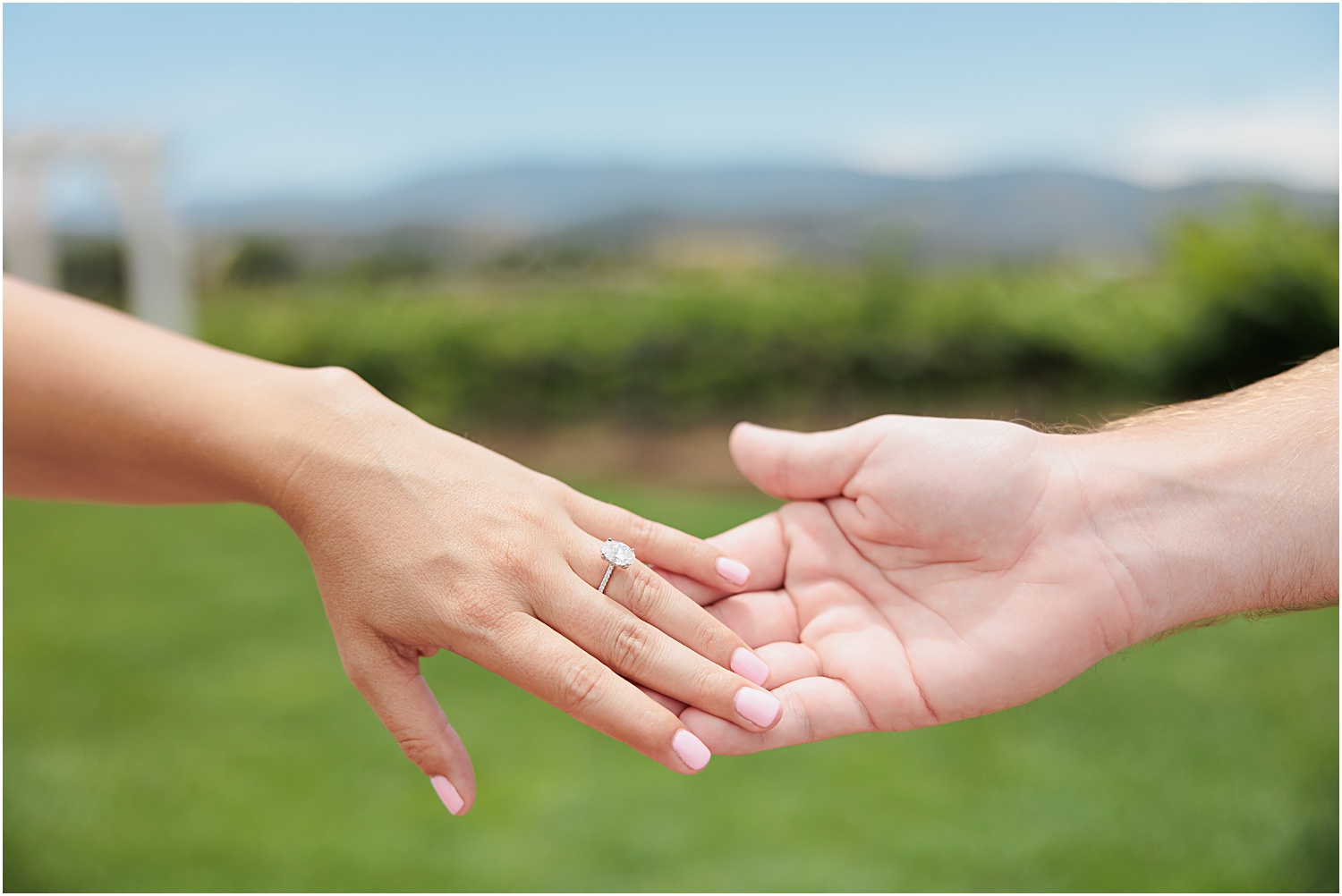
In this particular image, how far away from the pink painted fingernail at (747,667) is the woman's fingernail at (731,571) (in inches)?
6.8

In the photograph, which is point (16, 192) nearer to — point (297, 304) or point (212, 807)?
point (297, 304)

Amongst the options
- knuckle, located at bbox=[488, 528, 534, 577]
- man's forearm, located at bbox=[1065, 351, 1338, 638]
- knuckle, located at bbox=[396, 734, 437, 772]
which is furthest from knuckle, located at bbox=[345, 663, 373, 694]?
man's forearm, located at bbox=[1065, 351, 1338, 638]

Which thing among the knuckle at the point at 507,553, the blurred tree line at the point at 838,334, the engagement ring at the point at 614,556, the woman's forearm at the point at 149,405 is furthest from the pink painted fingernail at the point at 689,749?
the blurred tree line at the point at 838,334

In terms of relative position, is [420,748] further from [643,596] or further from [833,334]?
[833,334]

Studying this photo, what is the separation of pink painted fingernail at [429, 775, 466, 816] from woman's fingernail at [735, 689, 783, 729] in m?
0.59

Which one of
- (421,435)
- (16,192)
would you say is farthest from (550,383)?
(16,192)

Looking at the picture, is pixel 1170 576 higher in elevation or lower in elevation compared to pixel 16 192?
higher

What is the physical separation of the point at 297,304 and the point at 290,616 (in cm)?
520

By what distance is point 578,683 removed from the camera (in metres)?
1.83

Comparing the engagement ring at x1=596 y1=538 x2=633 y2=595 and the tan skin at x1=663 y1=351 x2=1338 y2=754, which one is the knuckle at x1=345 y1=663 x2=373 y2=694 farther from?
the tan skin at x1=663 y1=351 x2=1338 y2=754

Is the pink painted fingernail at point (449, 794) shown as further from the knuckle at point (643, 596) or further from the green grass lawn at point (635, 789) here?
the green grass lawn at point (635, 789)

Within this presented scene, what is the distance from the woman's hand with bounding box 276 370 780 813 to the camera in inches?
72.8

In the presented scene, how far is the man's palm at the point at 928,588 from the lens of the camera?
6.63 feet

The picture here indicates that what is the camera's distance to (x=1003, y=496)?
210 centimetres
